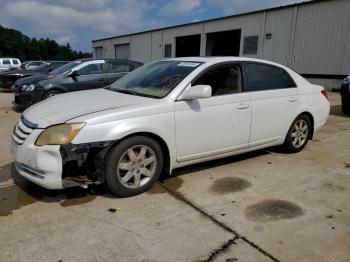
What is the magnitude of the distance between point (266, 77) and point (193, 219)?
2543 millimetres

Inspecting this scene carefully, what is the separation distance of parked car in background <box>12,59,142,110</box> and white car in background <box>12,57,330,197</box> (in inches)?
166

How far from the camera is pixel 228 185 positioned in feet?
12.9

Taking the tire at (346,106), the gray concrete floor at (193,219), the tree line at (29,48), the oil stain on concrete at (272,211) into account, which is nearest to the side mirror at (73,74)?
the gray concrete floor at (193,219)

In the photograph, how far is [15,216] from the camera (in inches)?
122

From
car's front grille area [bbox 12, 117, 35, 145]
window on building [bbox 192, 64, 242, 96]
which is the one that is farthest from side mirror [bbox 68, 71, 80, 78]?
window on building [bbox 192, 64, 242, 96]

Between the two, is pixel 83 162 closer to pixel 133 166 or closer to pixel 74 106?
pixel 133 166

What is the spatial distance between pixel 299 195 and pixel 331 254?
1126mm

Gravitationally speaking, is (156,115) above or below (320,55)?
below

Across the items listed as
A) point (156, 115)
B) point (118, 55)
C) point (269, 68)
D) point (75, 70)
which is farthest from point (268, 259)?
point (118, 55)

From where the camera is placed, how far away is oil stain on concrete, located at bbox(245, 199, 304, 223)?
3157mm

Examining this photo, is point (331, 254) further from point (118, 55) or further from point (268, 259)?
point (118, 55)

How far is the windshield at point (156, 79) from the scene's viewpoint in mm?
3920

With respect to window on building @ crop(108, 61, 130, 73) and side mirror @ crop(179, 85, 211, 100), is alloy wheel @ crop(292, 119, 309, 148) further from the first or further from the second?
window on building @ crop(108, 61, 130, 73)

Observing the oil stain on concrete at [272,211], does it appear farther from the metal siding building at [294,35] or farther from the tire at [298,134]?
the metal siding building at [294,35]
